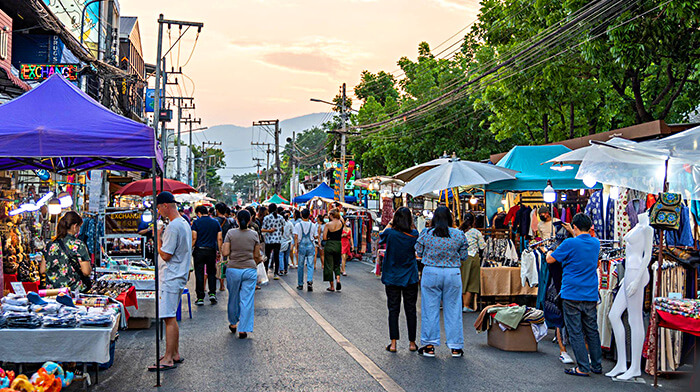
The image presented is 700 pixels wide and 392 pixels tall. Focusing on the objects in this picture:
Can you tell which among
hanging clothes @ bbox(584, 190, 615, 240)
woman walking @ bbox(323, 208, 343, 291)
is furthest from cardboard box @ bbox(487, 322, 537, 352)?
woman walking @ bbox(323, 208, 343, 291)

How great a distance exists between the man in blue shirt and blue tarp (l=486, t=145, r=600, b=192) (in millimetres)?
5370

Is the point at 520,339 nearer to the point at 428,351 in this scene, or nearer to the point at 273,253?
the point at 428,351

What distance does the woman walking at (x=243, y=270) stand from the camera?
9211 mm

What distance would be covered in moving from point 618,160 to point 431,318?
131 inches

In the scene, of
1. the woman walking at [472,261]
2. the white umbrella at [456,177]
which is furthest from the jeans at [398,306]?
the white umbrella at [456,177]

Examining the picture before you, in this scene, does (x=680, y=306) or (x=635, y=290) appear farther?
(x=635, y=290)

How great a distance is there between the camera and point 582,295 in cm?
734

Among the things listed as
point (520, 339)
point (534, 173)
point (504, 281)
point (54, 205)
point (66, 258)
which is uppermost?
point (534, 173)

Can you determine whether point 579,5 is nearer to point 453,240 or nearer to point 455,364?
point 453,240

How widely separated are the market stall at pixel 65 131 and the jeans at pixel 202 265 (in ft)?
17.1

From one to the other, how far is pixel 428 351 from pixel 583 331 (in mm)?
1946

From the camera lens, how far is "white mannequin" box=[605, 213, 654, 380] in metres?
7.23

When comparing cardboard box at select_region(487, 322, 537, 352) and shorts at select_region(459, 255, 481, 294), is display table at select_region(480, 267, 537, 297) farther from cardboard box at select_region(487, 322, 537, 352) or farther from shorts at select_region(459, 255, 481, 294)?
cardboard box at select_region(487, 322, 537, 352)

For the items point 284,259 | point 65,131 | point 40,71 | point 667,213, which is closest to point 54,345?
point 65,131
